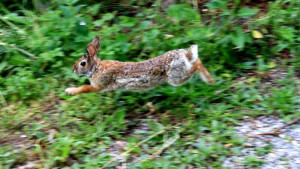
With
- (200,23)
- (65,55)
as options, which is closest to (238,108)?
(200,23)

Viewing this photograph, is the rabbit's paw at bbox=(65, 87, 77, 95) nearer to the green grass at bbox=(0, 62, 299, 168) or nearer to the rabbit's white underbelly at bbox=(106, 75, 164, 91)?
the green grass at bbox=(0, 62, 299, 168)

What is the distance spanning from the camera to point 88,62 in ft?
16.9

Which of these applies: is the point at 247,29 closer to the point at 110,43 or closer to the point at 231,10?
the point at 231,10

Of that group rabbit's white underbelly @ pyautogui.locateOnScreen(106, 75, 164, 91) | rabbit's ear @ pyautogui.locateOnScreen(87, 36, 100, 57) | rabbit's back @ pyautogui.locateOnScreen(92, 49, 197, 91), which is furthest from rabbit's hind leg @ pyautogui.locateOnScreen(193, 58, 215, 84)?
rabbit's ear @ pyautogui.locateOnScreen(87, 36, 100, 57)

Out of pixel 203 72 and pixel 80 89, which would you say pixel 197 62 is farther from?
pixel 80 89

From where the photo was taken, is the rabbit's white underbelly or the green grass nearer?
the green grass

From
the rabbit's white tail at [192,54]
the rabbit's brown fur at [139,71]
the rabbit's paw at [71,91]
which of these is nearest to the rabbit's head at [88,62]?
the rabbit's brown fur at [139,71]

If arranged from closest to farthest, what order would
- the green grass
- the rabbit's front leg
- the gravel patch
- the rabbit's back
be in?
the gravel patch
the green grass
the rabbit's back
the rabbit's front leg

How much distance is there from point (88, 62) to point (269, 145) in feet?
6.67

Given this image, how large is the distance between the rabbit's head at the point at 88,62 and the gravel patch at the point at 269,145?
1.65 metres

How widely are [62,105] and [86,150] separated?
2.66ft

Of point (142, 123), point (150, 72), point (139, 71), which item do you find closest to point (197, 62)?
point (150, 72)

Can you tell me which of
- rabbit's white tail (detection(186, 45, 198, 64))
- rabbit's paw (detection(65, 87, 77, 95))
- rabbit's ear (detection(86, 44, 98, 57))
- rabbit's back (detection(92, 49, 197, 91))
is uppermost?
rabbit's ear (detection(86, 44, 98, 57))

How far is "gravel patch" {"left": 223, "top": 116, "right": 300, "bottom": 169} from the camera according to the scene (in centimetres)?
431
